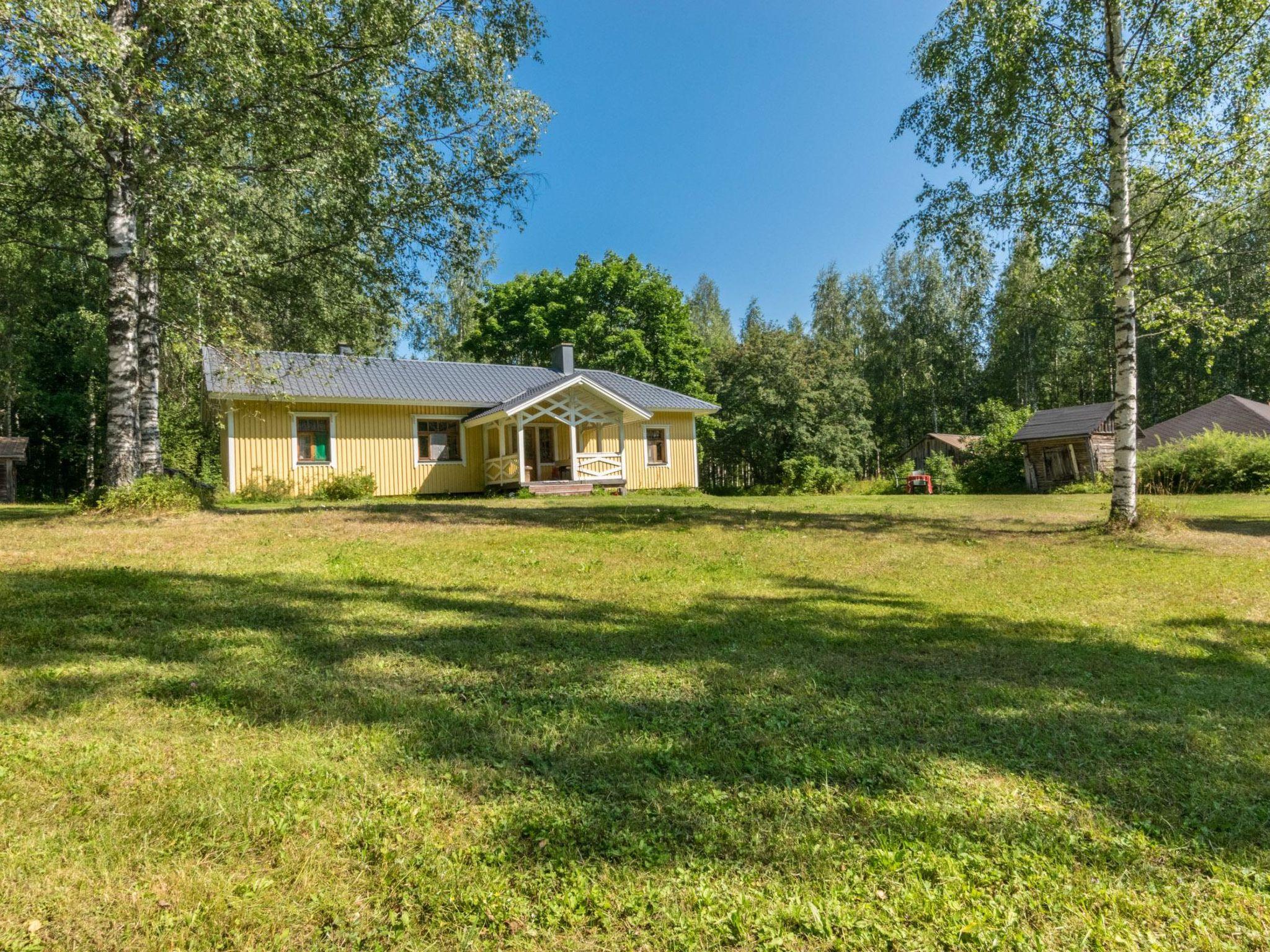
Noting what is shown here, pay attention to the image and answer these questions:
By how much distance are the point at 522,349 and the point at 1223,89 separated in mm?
28106

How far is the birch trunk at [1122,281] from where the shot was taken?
9.91 metres

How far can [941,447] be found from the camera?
32.9 m

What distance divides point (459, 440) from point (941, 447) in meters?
23.0

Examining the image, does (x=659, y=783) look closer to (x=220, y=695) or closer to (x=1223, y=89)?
(x=220, y=695)

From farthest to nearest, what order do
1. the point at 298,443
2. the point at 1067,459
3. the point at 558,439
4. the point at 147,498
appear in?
the point at 1067,459 → the point at 558,439 → the point at 298,443 → the point at 147,498

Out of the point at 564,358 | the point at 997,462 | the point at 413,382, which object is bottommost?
the point at 997,462

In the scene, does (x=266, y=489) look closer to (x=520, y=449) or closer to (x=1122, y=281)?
(x=520, y=449)

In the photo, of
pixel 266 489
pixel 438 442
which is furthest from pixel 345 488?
pixel 438 442

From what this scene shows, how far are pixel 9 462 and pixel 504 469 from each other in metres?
16.6

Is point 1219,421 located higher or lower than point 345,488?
higher

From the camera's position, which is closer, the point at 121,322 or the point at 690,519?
the point at 121,322

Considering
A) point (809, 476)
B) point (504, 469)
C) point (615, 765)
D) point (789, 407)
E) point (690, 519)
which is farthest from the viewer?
point (789, 407)

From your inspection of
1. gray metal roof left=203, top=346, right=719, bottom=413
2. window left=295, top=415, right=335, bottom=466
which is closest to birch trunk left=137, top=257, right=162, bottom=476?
gray metal roof left=203, top=346, right=719, bottom=413

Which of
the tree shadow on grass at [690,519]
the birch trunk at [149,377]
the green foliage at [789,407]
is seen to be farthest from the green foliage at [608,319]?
the birch trunk at [149,377]
